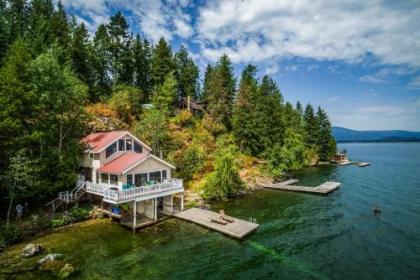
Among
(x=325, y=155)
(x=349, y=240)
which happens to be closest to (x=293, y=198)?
(x=349, y=240)

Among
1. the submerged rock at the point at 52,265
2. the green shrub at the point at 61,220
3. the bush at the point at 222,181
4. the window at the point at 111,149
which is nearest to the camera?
the submerged rock at the point at 52,265

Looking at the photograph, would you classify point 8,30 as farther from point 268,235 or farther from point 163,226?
point 268,235

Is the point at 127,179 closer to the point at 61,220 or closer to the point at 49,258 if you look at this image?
the point at 61,220

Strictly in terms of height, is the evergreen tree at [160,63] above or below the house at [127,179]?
above

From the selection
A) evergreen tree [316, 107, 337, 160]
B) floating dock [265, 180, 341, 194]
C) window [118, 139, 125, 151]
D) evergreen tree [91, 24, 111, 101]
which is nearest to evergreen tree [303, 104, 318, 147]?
evergreen tree [316, 107, 337, 160]

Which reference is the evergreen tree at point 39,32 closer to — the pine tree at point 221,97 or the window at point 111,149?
the window at point 111,149

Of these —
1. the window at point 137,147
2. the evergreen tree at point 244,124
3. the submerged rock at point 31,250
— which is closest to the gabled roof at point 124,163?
the window at point 137,147
